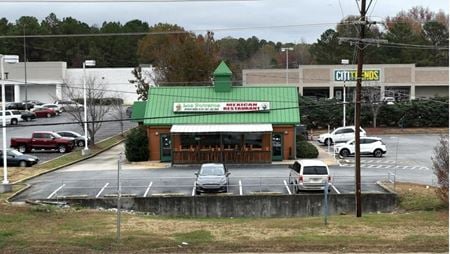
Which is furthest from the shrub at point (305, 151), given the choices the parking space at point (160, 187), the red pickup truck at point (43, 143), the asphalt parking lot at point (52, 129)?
the red pickup truck at point (43, 143)

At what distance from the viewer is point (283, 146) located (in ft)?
153

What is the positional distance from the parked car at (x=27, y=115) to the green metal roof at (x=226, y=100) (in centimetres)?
3481

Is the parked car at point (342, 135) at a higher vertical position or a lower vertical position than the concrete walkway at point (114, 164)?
higher

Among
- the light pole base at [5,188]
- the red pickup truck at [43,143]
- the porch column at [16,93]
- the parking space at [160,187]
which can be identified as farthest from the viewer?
the porch column at [16,93]

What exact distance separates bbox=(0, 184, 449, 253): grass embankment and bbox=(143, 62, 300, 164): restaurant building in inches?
789

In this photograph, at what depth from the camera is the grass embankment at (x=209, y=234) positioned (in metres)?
17.2

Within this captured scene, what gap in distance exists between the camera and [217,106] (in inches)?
1882

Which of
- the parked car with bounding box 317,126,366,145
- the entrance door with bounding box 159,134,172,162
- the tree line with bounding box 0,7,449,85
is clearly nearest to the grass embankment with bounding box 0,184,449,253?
the entrance door with bounding box 159,134,172,162

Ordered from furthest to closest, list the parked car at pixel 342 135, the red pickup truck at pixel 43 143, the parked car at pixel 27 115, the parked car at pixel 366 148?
the parked car at pixel 27 115
the parked car at pixel 342 135
the red pickup truck at pixel 43 143
the parked car at pixel 366 148

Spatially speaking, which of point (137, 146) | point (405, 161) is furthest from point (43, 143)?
point (405, 161)

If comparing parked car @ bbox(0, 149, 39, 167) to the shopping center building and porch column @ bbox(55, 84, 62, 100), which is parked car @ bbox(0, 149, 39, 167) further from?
porch column @ bbox(55, 84, 62, 100)

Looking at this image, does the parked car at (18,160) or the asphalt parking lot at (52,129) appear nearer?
the parked car at (18,160)

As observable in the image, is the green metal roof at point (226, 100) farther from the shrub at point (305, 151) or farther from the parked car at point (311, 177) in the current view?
the parked car at point (311, 177)

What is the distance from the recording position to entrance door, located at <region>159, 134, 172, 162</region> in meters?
46.6
